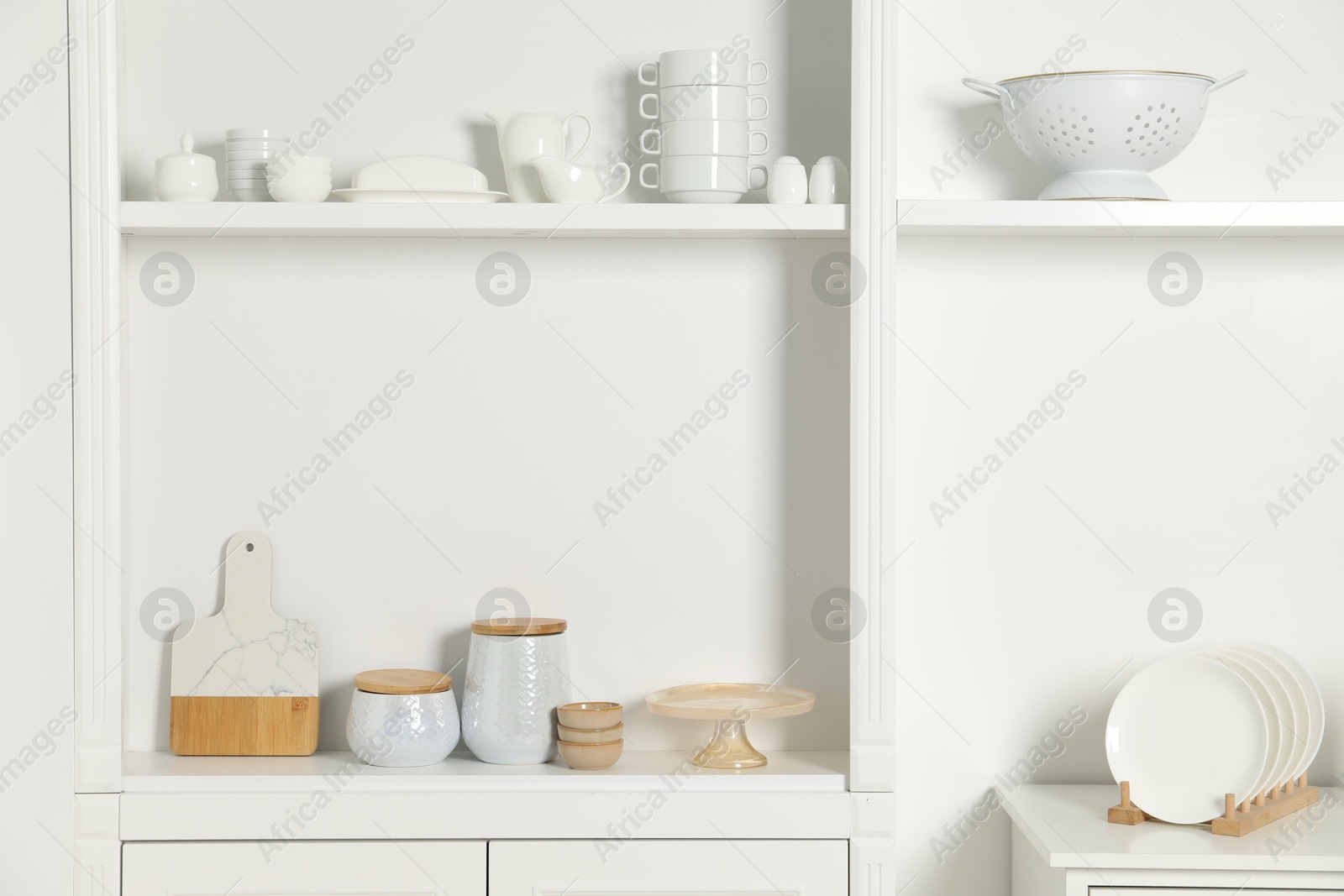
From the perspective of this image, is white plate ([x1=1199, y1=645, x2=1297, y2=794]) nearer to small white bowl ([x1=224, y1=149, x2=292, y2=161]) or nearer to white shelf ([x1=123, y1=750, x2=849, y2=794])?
white shelf ([x1=123, y1=750, x2=849, y2=794])

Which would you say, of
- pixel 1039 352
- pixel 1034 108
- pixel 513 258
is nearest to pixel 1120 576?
pixel 1039 352

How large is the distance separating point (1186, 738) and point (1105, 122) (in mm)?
842

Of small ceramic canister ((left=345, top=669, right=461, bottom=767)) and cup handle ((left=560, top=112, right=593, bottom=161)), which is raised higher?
cup handle ((left=560, top=112, right=593, bottom=161))

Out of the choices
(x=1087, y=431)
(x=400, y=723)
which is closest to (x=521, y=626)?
(x=400, y=723)

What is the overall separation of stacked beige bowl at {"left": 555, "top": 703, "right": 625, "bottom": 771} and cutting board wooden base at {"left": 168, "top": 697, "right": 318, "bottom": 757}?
38cm

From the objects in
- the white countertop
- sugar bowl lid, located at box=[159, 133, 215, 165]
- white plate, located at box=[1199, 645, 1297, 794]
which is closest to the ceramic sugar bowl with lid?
sugar bowl lid, located at box=[159, 133, 215, 165]

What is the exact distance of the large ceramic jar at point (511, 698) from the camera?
149 centimetres

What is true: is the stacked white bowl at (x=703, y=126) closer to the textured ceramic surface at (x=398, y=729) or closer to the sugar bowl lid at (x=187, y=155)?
the sugar bowl lid at (x=187, y=155)

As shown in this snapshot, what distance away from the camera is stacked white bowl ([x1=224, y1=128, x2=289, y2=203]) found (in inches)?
58.9

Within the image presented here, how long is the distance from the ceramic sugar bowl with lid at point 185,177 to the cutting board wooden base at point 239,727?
69 cm

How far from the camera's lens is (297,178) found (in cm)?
146

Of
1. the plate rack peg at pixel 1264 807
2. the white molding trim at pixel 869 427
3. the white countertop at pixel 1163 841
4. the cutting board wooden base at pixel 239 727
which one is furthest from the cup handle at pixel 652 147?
the plate rack peg at pixel 1264 807

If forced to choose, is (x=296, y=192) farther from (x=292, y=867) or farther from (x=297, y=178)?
(x=292, y=867)

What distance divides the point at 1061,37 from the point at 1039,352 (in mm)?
470
